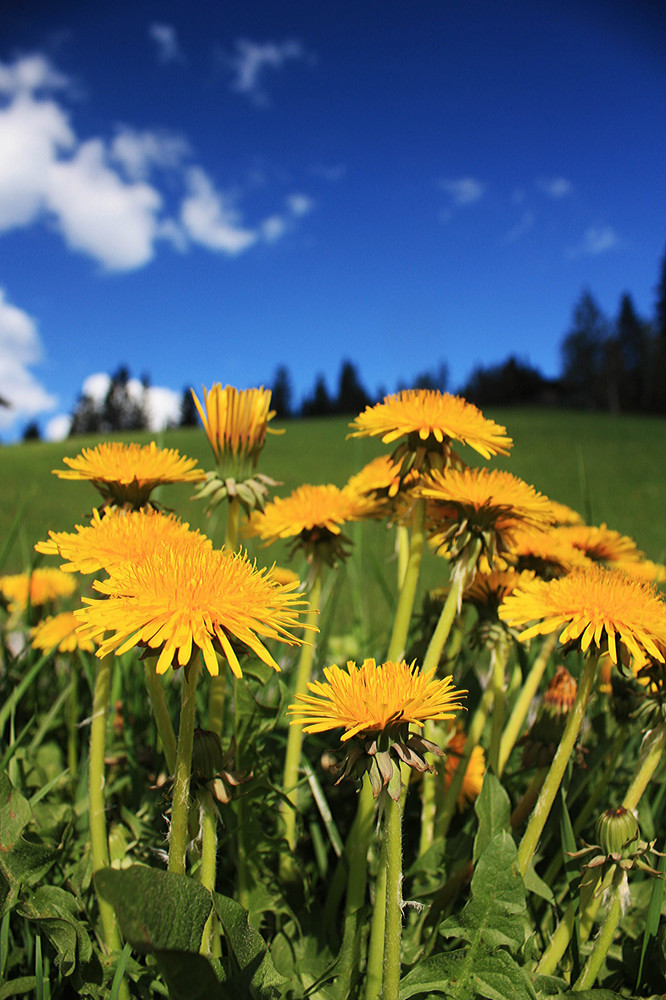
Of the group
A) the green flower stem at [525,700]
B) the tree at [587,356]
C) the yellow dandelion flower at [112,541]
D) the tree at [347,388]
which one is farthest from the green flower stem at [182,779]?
the tree at [347,388]

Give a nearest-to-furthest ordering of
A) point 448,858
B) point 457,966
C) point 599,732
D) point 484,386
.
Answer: point 457,966
point 448,858
point 599,732
point 484,386

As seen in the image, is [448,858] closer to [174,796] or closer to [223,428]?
[174,796]

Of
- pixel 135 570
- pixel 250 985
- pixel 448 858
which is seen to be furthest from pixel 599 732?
pixel 135 570

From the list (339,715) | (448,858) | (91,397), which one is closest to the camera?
(339,715)

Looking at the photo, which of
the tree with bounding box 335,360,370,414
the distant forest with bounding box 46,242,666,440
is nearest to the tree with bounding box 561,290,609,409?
the distant forest with bounding box 46,242,666,440

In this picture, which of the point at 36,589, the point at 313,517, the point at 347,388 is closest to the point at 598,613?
the point at 313,517

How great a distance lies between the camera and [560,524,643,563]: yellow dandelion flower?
1698mm

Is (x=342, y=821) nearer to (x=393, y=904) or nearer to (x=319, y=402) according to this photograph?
(x=393, y=904)

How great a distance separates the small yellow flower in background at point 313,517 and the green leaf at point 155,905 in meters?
0.72

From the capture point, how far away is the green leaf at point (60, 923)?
105cm

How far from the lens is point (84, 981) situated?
3.54 ft

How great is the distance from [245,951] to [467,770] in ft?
2.68

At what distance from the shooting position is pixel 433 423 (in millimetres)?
1246

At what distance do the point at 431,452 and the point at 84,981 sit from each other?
1144mm
